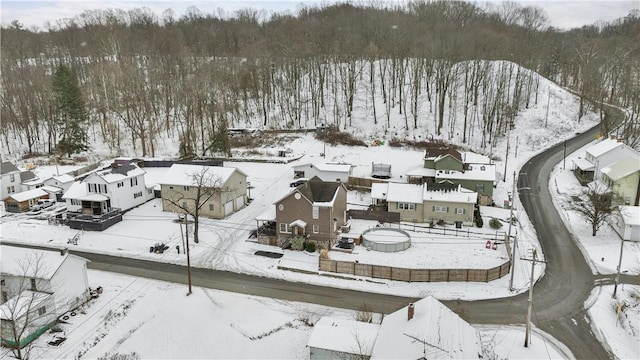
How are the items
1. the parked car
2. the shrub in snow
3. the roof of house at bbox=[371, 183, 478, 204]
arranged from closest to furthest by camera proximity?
the shrub in snow → the roof of house at bbox=[371, 183, 478, 204] → the parked car

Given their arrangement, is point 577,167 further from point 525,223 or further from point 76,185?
point 76,185

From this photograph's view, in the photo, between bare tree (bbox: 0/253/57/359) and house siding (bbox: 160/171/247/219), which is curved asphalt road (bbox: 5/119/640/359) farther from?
house siding (bbox: 160/171/247/219)

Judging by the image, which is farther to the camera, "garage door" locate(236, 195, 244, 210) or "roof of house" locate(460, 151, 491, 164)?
"roof of house" locate(460, 151, 491, 164)

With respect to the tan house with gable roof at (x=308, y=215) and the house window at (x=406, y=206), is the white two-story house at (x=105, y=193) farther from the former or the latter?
the house window at (x=406, y=206)

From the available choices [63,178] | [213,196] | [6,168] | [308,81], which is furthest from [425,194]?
[308,81]

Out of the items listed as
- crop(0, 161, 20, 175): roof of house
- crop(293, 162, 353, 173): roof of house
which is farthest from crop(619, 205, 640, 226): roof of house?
crop(0, 161, 20, 175): roof of house

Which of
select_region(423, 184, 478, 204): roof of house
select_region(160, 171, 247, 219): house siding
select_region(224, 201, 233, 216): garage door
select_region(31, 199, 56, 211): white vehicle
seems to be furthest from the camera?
select_region(31, 199, 56, 211): white vehicle
